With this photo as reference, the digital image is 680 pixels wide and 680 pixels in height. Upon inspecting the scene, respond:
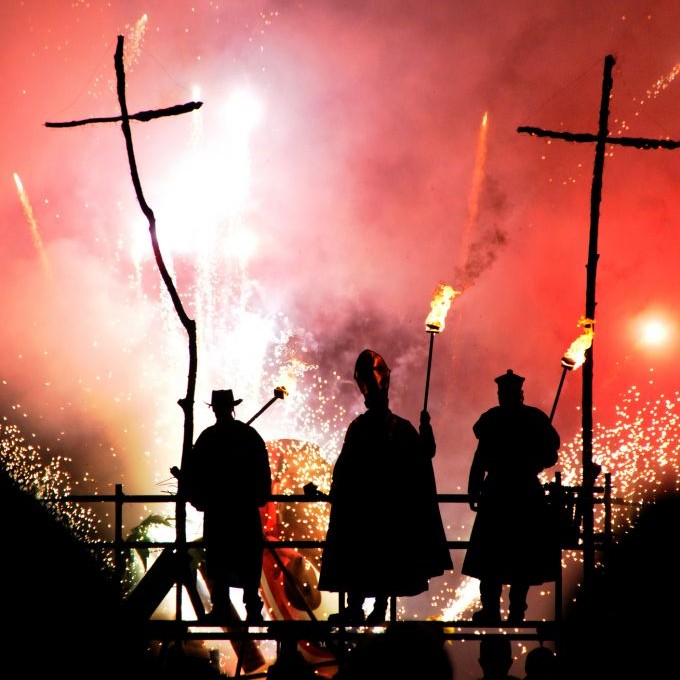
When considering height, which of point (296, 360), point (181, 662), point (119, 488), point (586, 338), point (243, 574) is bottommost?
point (181, 662)

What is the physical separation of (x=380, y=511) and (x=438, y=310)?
1803 mm

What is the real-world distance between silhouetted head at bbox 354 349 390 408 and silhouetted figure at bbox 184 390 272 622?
113 centimetres

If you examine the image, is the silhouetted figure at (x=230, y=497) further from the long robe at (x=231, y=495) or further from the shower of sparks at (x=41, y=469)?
the shower of sparks at (x=41, y=469)

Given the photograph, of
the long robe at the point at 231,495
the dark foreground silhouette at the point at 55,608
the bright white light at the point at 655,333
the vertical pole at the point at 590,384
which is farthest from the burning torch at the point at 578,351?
the bright white light at the point at 655,333

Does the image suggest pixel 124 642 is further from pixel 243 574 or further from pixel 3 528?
pixel 3 528

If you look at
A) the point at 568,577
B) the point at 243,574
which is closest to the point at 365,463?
the point at 243,574

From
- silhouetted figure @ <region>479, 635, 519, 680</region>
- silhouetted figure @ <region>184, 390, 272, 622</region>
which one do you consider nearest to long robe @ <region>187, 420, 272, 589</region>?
silhouetted figure @ <region>184, 390, 272, 622</region>

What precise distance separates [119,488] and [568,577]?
1574cm

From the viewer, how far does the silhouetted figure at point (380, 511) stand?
675 centimetres

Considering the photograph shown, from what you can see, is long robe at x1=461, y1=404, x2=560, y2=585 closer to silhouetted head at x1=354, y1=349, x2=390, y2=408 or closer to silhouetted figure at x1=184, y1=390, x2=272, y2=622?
silhouetted head at x1=354, y1=349, x2=390, y2=408

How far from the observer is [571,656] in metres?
6.20

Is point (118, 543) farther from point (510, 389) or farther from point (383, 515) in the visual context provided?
point (510, 389)

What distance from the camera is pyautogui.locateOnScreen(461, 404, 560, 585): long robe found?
271 inches

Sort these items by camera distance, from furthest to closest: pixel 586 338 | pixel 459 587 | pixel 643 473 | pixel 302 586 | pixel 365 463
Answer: pixel 459 587
pixel 643 473
pixel 302 586
pixel 586 338
pixel 365 463
